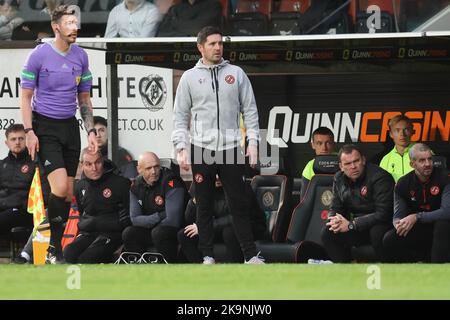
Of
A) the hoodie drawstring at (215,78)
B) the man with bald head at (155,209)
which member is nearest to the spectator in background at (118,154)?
the man with bald head at (155,209)

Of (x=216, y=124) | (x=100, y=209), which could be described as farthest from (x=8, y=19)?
(x=216, y=124)

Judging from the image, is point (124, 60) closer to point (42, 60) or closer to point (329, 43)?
point (329, 43)

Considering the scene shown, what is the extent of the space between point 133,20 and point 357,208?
3116 mm

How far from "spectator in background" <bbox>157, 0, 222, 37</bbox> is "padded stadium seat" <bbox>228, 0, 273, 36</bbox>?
17 centimetres

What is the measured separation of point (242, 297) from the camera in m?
7.34

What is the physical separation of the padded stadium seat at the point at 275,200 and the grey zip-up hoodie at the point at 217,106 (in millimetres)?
2286

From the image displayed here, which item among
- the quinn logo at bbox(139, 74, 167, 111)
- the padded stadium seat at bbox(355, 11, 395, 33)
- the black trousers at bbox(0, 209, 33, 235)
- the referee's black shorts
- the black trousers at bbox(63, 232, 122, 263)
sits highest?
the padded stadium seat at bbox(355, 11, 395, 33)

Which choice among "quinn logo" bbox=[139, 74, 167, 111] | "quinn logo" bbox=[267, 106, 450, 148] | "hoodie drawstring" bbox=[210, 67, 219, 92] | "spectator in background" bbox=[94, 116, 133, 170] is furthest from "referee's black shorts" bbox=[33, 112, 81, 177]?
"quinn logo" bbox=[139, 74, 167, 111]

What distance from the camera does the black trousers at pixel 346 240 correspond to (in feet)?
35.6

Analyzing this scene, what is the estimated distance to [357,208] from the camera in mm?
11125

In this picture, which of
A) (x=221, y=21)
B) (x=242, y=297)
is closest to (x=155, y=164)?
(x=221, y=21)

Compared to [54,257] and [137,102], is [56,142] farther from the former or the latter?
[137,102]

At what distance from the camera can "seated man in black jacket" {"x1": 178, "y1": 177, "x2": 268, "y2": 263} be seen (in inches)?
452

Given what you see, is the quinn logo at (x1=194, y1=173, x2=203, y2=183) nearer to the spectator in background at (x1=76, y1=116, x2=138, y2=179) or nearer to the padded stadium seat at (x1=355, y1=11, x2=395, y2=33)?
the padded stadium seat at (x1=355, y1=11, x2=395, y2=33)
